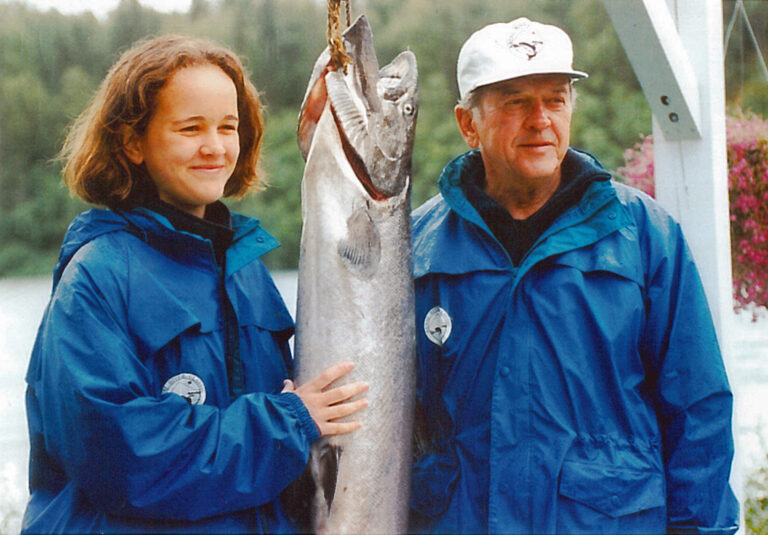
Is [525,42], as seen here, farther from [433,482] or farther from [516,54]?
[433,482]

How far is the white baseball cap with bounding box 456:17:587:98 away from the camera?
6.66ft

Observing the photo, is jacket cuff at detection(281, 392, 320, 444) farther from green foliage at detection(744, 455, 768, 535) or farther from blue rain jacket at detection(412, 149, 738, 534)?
green foliage at detection(744, 455, 768, 535)

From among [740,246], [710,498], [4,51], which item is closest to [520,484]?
[710,498]

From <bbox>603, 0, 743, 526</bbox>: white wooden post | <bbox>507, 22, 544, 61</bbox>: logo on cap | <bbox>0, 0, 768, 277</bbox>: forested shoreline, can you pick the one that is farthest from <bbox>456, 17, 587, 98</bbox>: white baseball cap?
<bbox>0, 0, 768, 277</bbox>: forested shoreline

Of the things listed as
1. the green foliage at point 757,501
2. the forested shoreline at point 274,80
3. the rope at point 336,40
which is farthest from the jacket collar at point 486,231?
the forested shoreline at point 274,80

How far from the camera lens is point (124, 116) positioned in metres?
1.75

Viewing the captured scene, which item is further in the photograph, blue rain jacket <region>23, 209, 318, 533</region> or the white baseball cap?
the white baseball cap

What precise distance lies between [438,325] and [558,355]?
12.6 inches

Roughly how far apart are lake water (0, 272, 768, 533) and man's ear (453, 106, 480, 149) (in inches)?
88.6

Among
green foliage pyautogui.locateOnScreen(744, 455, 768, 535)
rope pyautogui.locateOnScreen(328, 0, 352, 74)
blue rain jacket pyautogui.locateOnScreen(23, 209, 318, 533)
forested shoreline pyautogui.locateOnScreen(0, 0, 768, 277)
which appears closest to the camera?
blue rain jacket pyautogui.locateOnScreen(23, 209, 318, 533)

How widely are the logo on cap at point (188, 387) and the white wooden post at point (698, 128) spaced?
160 centimetres

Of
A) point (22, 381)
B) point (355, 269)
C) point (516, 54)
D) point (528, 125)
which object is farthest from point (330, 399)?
point (22, 381)

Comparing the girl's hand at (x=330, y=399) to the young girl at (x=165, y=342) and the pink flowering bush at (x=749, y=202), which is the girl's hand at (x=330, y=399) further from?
the pink flowering bush at (x=749, y=202)

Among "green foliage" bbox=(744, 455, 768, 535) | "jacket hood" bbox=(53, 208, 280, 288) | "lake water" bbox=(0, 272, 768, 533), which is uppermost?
"jacket hood" bbox=(53, 208, 280, 288)
